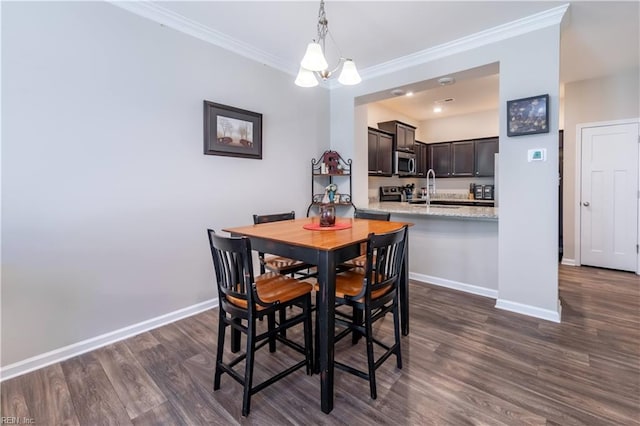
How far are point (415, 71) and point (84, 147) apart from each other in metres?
3.25

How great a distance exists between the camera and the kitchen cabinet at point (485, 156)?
5.79 m

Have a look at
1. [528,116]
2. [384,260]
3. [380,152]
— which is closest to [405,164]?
[380,152]

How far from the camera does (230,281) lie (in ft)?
5.54

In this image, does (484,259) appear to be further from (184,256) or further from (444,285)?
(184,256)

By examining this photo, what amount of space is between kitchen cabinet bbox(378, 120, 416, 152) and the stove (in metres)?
0.79

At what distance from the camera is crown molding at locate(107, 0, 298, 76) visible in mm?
2385

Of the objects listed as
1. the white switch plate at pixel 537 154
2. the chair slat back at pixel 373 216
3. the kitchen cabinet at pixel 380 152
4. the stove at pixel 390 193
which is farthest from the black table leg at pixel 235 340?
the stove at pixel 390 193

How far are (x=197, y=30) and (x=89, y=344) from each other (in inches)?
108

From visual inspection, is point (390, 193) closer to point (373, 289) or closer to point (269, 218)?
point (269, 218)

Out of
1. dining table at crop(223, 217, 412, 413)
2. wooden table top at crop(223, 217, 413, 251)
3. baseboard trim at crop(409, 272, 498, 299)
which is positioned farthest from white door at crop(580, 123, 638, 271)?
dining table at crop(223, 217, 412, 413)

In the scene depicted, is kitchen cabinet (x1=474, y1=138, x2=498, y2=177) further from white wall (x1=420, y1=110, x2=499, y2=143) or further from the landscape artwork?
the landscape artwork

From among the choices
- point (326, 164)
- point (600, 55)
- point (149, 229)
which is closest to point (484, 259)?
point (326, 164)

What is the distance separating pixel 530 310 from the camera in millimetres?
2764

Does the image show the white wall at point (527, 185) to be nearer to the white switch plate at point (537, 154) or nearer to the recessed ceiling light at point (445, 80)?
the white switch plate at point (537, 154)
